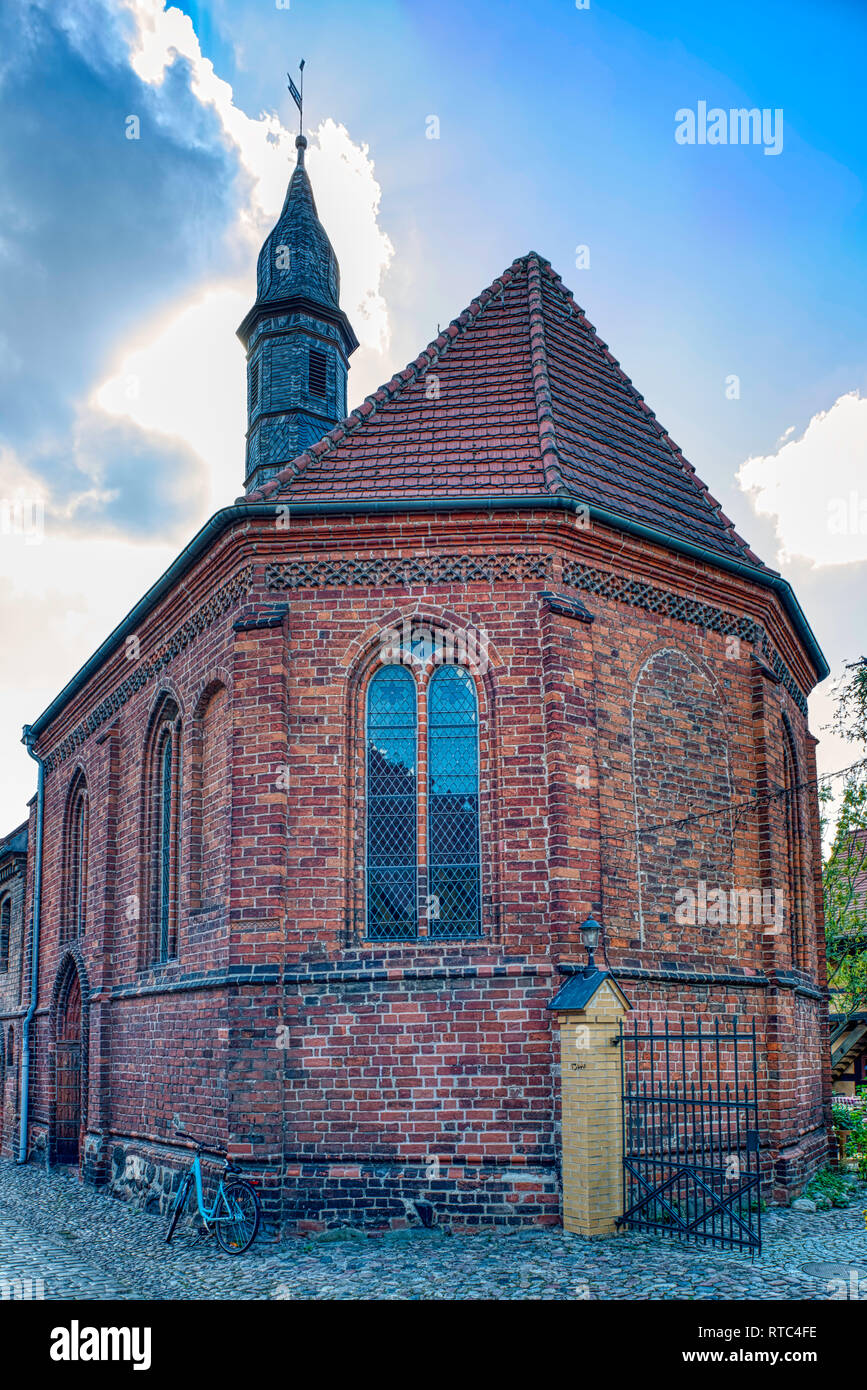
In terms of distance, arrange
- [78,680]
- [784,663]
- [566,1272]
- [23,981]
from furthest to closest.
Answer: [23,981] < [78,680] < [784,663] < [566,1272]

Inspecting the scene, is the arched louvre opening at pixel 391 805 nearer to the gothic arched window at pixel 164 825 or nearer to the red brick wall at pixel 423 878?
the red brick wall at pixel 423 878

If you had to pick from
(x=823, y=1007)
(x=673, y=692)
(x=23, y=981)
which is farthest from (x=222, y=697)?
(x=23, y=981)

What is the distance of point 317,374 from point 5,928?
13.8m

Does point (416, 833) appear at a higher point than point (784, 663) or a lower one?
lower

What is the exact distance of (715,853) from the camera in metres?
12.3

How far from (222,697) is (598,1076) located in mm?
5804

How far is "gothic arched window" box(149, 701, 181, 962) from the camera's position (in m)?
14.2

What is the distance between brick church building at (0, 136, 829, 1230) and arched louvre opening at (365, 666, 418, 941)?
3 centimetres

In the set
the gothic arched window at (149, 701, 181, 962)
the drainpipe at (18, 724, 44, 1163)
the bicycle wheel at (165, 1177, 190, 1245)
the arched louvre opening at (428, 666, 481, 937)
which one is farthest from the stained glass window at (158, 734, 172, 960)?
the drainpipe at (18, 724, 44, 1163)

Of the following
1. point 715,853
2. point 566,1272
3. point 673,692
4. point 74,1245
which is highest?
point 673,692

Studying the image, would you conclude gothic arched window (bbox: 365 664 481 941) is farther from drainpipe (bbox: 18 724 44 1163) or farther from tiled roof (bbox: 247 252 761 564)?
drainpipe (bbox: 18 724 44 1163)

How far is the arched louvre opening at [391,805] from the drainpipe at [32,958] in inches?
456

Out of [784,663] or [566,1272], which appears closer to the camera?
[566,1272]

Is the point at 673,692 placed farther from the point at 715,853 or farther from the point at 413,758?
the point at 413,758
